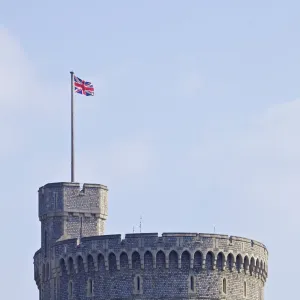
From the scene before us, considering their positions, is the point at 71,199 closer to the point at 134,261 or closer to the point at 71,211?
the point at 71,211

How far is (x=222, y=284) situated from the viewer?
17125 centimetres

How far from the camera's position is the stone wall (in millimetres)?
170000

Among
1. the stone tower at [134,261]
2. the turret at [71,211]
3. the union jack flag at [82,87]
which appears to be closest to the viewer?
the stone tower at [134,261]

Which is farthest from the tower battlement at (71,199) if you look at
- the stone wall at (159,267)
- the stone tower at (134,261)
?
the stone wall at (159,267)

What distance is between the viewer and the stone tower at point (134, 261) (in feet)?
558

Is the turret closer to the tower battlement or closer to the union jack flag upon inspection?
the tower battlement

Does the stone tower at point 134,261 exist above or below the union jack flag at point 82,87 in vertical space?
below

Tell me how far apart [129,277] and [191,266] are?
5.32m

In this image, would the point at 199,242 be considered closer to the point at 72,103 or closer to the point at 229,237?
the point at 229,237

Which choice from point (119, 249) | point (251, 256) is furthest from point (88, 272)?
point (251, 256)

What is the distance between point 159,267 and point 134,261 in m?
2.20

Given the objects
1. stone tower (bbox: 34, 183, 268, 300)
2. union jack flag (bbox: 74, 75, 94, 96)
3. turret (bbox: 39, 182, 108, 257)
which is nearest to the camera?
stone tower (bbox: 34, 183, 268, 300)

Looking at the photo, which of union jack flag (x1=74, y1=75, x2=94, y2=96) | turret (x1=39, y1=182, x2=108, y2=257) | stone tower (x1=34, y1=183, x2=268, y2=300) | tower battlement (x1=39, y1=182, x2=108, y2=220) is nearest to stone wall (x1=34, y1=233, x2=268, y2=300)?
stone tower (x1=34, y1=183, x2=268, y2=300)

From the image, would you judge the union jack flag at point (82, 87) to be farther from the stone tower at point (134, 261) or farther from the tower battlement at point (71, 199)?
the stone tower at point (134, 261)
